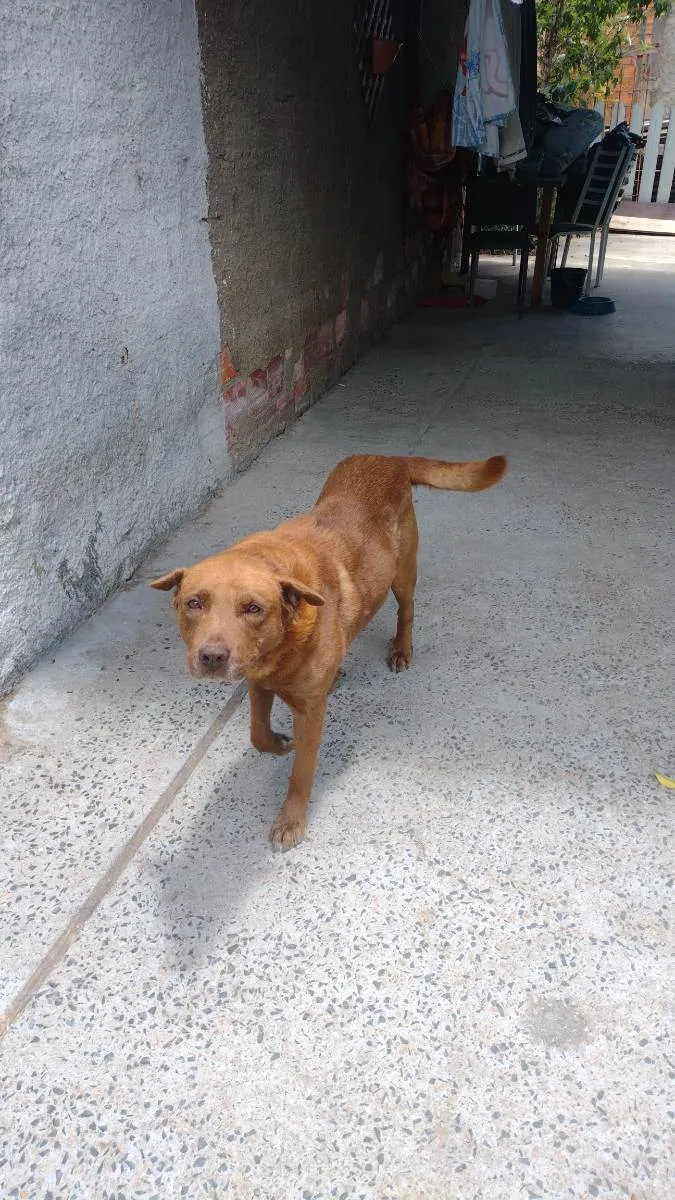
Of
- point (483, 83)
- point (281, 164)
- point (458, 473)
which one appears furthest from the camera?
point (483, 83)

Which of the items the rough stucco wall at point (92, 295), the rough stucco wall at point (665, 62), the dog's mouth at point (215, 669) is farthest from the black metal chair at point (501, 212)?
the rough stucco wall at point (665, 62)

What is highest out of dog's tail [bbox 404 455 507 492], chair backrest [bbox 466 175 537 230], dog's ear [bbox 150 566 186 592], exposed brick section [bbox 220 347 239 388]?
chair backrest [bbox 466 175 537 230]

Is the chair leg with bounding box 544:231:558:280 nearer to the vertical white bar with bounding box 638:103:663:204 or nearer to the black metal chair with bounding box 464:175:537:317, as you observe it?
the black metal chair with bounding box 464:175:537:317

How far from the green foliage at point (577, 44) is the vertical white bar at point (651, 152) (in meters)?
1.35

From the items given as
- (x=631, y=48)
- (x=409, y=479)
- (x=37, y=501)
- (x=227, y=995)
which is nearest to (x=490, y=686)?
(x=409, y=479)

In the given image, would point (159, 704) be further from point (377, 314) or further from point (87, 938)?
point (377, 314)

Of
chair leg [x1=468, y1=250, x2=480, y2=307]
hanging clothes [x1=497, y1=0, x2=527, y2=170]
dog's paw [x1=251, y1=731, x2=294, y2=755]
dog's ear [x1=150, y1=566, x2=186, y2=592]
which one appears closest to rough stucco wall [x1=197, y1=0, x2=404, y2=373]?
hanging clothes [x1=497, y1=0, x2=527, y2=170]

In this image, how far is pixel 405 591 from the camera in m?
2.56

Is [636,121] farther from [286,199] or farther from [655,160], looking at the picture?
[286,199]

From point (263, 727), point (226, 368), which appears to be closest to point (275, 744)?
point (263, 727)

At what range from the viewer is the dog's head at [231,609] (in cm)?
155

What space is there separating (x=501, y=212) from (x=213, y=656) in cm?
738

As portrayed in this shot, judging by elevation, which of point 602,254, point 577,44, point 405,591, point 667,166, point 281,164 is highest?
point 577,44

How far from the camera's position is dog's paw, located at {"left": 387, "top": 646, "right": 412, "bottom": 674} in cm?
268
